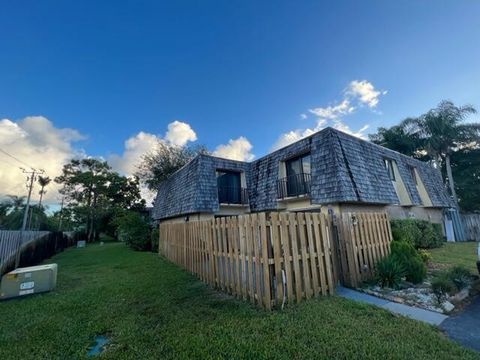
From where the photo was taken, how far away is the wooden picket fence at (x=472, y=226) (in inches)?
651

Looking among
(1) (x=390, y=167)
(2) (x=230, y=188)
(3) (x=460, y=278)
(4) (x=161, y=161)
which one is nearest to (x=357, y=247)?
(3) (x=460, y=278)

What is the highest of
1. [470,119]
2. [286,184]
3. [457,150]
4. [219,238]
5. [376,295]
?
[470,119]

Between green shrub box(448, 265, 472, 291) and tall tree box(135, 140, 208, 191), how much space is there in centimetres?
2179

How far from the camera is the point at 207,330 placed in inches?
128

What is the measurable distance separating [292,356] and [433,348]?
1789mm

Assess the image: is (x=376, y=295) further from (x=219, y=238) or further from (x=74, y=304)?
(x=74, y=304)

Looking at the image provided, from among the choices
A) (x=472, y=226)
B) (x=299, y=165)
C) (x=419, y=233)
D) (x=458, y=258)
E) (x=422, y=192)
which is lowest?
(x=458, y=258)

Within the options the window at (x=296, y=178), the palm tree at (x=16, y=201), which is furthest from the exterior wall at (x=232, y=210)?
the palm tree at (x=16, y=201)

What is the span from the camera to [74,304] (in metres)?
4.85

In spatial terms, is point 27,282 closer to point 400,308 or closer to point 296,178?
point 400,308

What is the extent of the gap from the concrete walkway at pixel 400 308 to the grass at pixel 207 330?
40cm

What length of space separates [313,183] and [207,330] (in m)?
8.68

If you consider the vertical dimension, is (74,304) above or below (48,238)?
below

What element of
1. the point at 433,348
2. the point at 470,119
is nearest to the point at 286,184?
the point at 433,348
